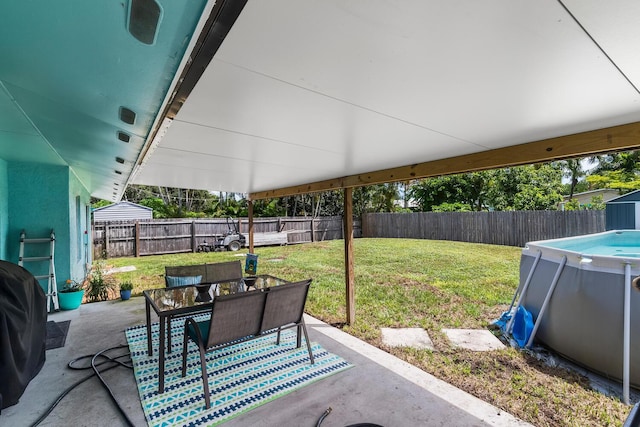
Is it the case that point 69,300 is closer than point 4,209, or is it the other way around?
point 4,209

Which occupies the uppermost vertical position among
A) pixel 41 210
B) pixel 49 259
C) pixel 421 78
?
pixel 421 78

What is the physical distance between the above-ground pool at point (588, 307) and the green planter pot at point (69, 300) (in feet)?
21.1

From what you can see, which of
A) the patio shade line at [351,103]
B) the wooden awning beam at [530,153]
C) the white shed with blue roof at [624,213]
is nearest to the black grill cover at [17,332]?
the patio shade line at [351,103]

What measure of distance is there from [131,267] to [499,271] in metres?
9.79

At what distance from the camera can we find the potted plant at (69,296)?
186 inches

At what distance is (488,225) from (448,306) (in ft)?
27.8

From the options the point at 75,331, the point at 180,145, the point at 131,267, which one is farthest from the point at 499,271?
the point at 131,267

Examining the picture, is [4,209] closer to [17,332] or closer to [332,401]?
[17,332]

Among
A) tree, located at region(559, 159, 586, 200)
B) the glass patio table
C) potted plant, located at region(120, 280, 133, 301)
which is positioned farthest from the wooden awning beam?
tree, located at region(559, 159, 586, 200)

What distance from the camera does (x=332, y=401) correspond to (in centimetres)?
245

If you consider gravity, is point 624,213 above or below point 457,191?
below

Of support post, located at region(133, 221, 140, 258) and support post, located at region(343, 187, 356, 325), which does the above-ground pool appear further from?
support post, located at region(133, 221, 140, 258)

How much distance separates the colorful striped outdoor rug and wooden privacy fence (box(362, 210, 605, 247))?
33.5 ft

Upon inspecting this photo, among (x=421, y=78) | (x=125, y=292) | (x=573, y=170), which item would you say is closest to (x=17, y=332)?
(x=421, y=78)
